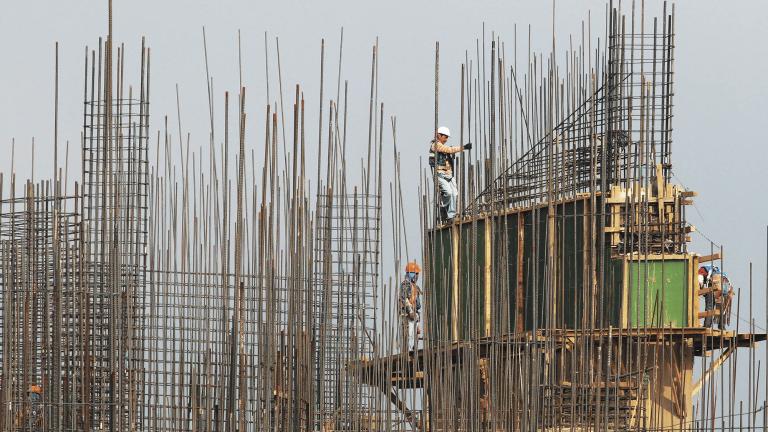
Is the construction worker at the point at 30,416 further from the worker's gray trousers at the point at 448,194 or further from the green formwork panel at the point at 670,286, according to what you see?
the green formwork panel at the point at 670,286

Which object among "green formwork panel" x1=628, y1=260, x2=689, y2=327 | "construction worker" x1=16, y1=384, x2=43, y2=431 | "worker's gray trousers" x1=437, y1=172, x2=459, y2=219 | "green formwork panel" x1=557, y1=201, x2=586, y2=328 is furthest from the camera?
"worker's gray trousers" x1=437, y1=172, x2=459, y2=219

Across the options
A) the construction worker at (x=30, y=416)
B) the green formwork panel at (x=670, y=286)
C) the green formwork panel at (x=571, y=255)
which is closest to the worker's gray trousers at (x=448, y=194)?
the green formwork panel at (x=571, y=255)

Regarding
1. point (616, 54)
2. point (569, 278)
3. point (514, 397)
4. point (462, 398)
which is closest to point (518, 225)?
point (569, 278)

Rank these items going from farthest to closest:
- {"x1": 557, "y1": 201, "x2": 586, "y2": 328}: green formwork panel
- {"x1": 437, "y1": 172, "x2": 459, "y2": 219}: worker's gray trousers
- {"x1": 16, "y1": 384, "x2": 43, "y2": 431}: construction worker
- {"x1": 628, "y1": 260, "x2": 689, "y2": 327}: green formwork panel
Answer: {"x1": 437, "y1": 172, "x2": 459, "y2": 219}: worker's gray trousers
{"x1": 557, "y1": 201, "x2": 586, "y2": 328}: green formwork panel
{"x1": 628, "y1": 260, "x2": 689, "y2": 327}: green formwork panel
{"x1": 16, "y1": 384, "x2": 43, "y2": 431}: construction worker

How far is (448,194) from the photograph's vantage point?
47.3 ft

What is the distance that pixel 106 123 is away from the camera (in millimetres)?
10102

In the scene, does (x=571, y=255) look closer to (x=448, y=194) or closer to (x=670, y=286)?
(x=670, y=286)

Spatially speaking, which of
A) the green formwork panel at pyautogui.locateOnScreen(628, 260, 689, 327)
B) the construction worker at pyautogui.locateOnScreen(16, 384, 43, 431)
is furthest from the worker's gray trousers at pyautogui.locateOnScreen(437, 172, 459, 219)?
the construction worker at pyautogui.locateOnScreen(16, 384, 43, 431)

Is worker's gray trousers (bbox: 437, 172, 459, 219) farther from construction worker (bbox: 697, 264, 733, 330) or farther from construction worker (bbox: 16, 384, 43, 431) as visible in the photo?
construction worker (bbox: 16, 384, 43, 431)

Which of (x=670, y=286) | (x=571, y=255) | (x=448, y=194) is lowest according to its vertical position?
(x=670, y=286)

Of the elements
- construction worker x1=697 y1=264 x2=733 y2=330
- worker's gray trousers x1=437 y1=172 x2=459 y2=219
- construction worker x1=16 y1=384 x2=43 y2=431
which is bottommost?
construction worker x1=16 y1=384 x2=43 y2=431

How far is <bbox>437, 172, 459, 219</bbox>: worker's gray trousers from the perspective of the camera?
46.6 ft

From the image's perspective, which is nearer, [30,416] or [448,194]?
[30,416]

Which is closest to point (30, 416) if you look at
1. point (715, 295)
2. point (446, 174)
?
point (446, 174)
